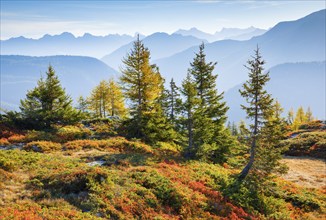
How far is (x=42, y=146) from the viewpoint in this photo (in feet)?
85.0

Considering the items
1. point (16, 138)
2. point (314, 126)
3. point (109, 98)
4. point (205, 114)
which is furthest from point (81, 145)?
point (314, 126)

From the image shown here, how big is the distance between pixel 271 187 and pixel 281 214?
12.9ft

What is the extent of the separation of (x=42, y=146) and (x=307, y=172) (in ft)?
115

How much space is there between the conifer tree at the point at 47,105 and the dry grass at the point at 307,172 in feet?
101

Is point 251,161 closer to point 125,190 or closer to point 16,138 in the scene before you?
point 125,190

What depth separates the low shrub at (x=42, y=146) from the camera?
83.2 feet

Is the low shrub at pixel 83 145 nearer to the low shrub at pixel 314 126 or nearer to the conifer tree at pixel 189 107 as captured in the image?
the conifer tree at pixel 189 107

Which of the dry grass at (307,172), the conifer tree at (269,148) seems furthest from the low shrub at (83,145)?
the dry grass at (307,172)

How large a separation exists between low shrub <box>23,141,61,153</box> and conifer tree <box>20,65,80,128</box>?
960 centimetres

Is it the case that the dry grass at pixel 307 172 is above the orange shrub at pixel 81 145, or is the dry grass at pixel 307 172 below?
below

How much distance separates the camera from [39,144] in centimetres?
2638

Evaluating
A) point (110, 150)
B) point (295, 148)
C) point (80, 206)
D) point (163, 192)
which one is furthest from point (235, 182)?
point (295, 148)

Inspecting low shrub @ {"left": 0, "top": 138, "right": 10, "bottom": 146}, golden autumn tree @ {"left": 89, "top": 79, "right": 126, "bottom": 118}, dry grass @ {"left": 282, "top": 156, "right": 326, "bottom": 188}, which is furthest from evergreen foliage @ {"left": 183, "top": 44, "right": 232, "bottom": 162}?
golden autumn tree @ {"left": 89, "top": 79, "right": 126, "bottom": 118}

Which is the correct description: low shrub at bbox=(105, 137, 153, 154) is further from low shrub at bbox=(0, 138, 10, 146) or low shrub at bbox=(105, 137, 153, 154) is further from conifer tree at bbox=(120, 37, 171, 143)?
low shrub at bbox=(0, 138, 10, 146)
